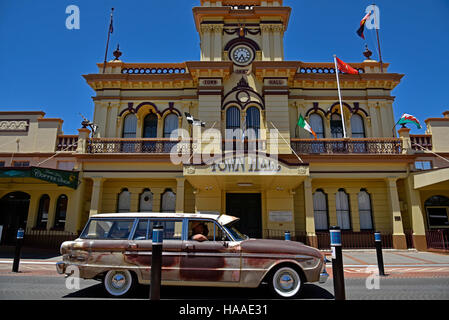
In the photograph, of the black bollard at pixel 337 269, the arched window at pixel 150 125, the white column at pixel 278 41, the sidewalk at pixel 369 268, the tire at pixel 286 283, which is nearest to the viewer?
the black bollard at pixel 337 269

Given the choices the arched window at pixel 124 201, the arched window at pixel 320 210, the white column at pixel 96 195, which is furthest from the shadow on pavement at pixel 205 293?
the arched window at pixel 124 201

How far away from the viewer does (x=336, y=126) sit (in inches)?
701

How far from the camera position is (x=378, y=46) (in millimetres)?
18516

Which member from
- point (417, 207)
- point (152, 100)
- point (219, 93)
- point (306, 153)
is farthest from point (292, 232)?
point (152, 100)

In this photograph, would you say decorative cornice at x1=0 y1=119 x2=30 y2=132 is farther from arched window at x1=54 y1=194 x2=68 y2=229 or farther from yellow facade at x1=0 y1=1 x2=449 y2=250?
arched window at x1=54 y1=194 x2=68 y2=229

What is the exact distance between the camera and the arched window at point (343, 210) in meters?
16.1

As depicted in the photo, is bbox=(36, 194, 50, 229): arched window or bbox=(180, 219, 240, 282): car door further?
bbox=(36, 194, 50, 229): arched window

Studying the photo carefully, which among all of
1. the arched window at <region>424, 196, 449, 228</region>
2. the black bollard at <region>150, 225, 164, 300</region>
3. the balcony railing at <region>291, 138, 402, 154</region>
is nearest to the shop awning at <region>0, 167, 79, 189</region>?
the black bollard at <region>150, 225, 164, 300</region>

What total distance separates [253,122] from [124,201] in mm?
9419

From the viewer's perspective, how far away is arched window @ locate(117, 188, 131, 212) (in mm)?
16750

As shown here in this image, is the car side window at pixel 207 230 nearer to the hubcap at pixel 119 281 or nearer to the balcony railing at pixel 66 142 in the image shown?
the hubcap at pixel 119 281

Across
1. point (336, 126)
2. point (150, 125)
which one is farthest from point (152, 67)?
point (336, 126)

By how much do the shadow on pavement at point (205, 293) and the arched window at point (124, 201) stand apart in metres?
10.1

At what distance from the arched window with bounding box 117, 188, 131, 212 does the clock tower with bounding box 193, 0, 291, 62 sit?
32.4 ft
